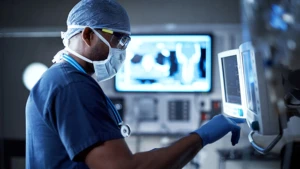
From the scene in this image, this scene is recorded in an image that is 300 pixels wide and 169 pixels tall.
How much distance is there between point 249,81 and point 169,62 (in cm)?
162

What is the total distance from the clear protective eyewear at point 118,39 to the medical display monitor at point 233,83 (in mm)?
348

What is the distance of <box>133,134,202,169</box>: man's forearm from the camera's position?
867 millimetres

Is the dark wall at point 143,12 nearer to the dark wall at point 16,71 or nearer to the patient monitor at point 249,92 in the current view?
the dark wall at point 16,71

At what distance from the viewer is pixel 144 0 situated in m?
2.78

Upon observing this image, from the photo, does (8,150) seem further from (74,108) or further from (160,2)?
(74,108)

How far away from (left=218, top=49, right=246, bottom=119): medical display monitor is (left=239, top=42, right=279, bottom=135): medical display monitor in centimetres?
10

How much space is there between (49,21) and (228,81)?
193cm

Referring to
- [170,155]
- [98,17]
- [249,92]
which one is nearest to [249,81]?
[249,92]

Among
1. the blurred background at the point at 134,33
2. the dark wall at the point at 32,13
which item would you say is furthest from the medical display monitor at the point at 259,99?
the dark wall at the point at 32,13

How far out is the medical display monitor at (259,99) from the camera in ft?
A: 3.06

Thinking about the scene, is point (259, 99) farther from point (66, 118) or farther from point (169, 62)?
point (169, 62)

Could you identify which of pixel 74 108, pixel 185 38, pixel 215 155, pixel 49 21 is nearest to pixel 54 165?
pixel 74 108

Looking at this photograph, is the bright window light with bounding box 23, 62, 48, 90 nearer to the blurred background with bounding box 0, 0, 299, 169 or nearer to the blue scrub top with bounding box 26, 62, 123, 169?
the blurred background with bounding box 0, 0, 299, 169

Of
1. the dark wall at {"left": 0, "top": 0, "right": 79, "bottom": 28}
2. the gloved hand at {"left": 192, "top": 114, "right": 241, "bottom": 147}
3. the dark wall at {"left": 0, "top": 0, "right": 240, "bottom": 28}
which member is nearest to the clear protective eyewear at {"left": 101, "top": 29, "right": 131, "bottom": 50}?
the gloved hand at {"left": 192, "top": 114, "right": 241, "bottom": 147}
